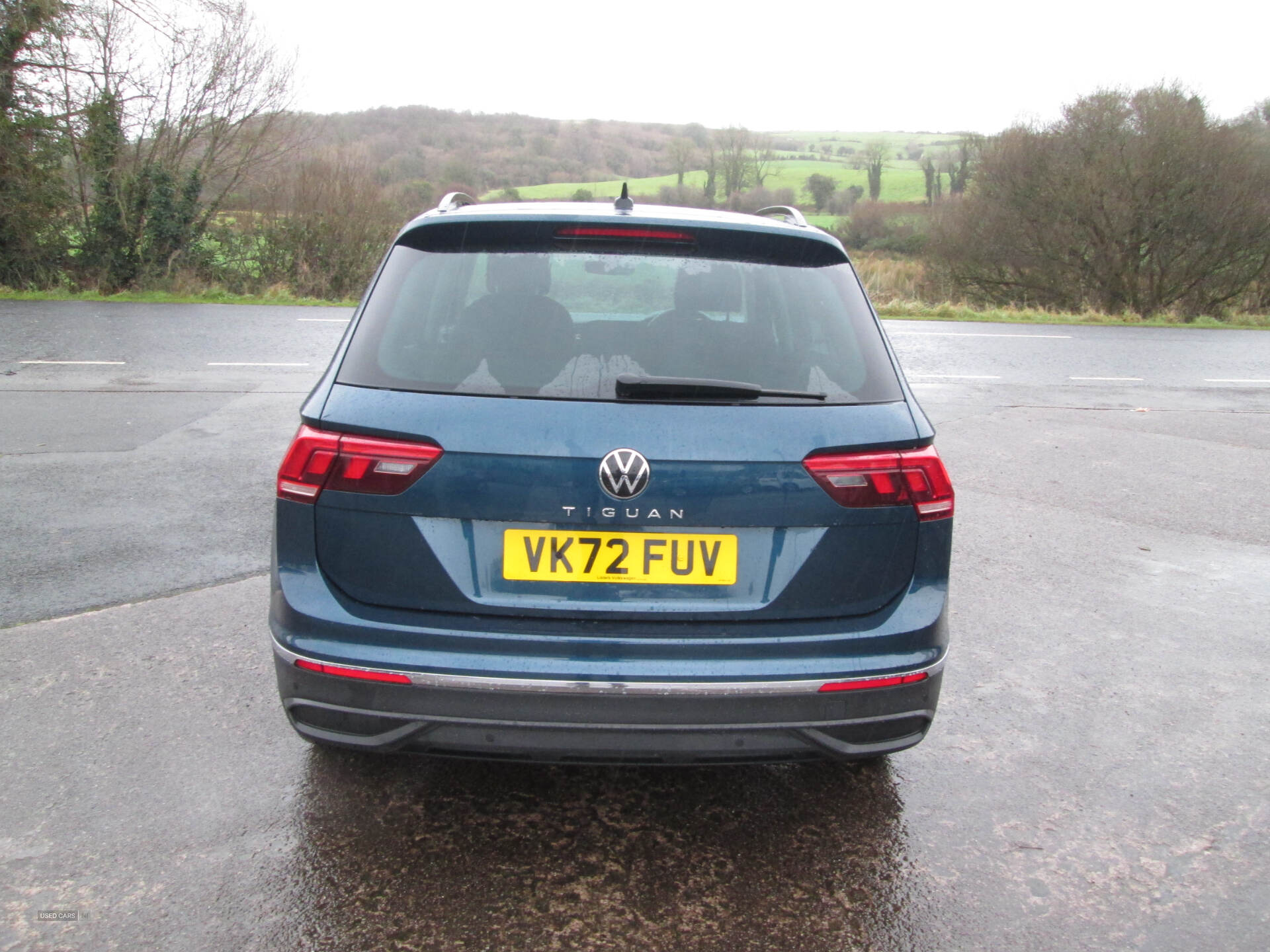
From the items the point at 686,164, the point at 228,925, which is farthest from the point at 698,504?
the point at 686,164

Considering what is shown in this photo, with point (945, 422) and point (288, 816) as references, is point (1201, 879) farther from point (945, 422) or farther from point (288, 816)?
point (945, 422)

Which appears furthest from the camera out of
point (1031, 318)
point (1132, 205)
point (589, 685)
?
point (1132, 205)

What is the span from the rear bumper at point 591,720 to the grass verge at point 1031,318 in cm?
1709

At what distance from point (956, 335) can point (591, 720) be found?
50.4ft

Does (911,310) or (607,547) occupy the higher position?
(911,310)

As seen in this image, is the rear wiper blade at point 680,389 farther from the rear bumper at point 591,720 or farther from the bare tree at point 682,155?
the bare tree at point 682,155

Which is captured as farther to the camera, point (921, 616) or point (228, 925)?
point (921, 616)

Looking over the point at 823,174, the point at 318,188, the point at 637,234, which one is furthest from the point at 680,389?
the point at 823,174

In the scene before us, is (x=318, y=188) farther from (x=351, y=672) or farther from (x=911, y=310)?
(x=351, y=672)

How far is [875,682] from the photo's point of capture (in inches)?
101

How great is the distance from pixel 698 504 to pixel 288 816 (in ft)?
5.09

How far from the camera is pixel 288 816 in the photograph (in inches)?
116

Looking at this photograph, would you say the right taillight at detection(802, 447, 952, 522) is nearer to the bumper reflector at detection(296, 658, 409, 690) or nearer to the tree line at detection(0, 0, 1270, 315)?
the bumper reflector at detection(296, 658, 409, 690)

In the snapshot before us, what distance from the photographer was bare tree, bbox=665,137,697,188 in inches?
1372
